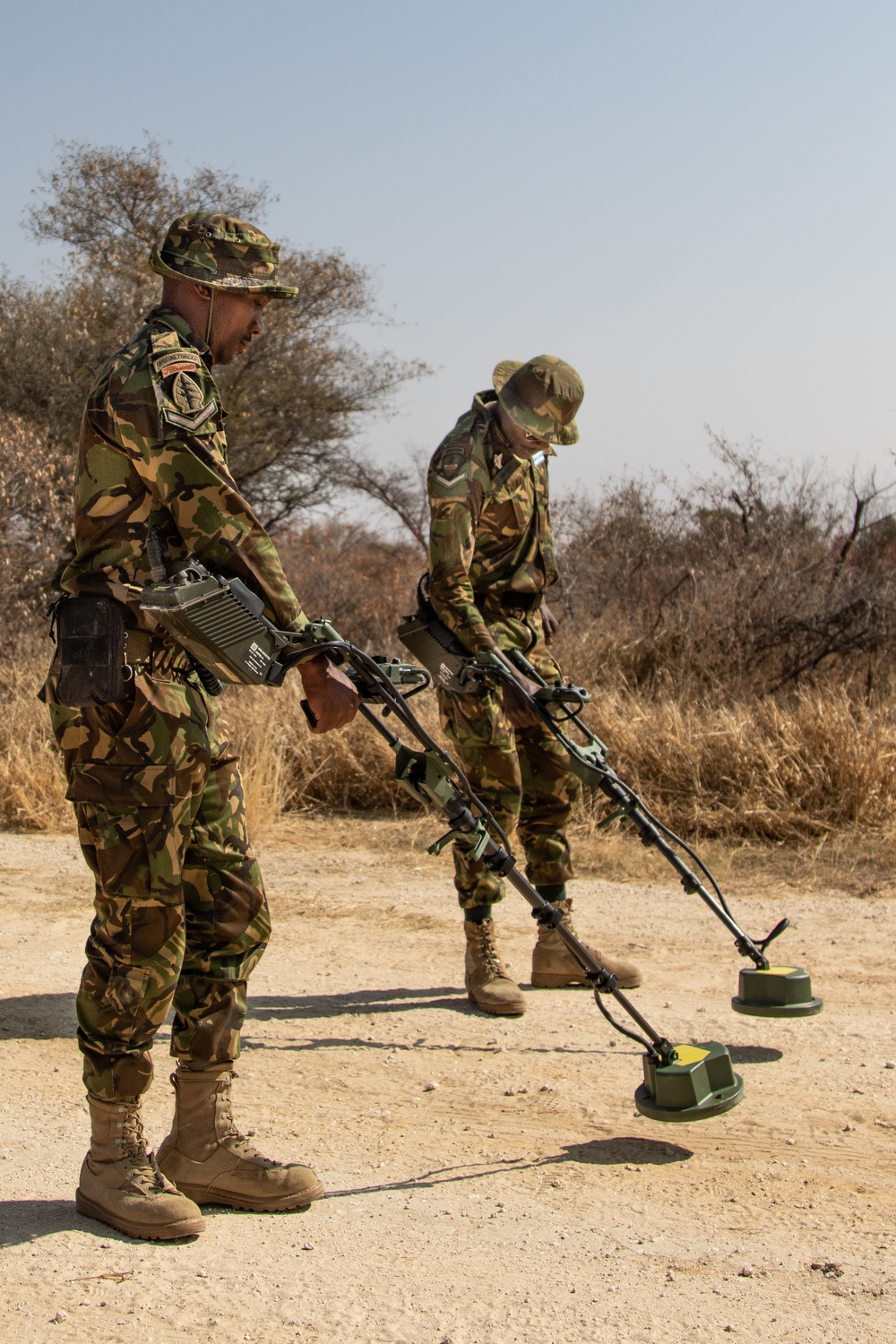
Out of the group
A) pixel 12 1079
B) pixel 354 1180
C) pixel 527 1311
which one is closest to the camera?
pixel 527 1311

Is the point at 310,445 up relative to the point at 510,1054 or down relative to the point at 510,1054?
up

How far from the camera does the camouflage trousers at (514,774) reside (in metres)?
4.89

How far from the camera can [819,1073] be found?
13.8 ft

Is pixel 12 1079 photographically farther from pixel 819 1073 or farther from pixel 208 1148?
pixel 819 1073

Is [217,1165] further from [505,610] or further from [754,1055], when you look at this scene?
[505,610]

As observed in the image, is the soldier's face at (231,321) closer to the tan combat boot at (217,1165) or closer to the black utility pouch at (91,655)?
the black utility pouch at (91,655)

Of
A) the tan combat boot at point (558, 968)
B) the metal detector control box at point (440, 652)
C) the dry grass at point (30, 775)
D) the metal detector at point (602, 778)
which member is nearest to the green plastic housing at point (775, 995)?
the metal detector at point (602, 778)

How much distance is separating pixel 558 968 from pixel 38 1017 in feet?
6.09

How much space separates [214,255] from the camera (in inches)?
120

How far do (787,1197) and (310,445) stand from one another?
1722cm

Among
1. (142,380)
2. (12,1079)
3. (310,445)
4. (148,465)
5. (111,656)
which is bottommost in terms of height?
(12,1079)

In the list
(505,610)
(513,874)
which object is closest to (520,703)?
(505,610)

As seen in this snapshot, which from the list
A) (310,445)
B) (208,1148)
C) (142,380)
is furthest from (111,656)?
(310,445)

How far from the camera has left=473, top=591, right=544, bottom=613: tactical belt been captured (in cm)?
501
